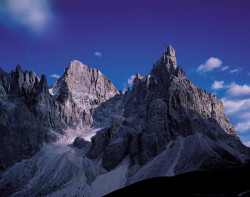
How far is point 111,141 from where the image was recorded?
403 ft

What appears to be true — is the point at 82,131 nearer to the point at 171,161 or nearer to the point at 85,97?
the point at 85,97

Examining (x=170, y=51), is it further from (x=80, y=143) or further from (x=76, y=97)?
(x=80, y=143)

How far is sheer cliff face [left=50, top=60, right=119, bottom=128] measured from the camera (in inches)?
6383

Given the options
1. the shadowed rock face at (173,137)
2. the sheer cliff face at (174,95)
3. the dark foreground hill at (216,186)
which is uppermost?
the sheer cliff face at (174,95)

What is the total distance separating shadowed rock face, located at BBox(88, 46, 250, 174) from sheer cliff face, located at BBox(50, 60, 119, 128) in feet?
136

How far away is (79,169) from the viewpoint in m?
108

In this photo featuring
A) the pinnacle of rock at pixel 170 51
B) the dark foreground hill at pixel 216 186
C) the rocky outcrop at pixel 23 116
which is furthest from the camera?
→ the pinnacle of rock at pixel 170 51

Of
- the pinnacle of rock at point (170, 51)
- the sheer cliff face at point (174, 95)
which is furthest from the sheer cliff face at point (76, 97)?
the pinnacle of rock at point (170, 51)

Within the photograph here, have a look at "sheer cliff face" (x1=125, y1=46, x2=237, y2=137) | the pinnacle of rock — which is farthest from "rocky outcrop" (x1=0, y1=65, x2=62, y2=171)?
the pinnacle of rock

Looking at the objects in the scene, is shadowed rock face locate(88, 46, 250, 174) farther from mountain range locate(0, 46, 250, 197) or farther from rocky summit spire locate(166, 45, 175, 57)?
rocky summit spire locate(166, 45, 175, 57)

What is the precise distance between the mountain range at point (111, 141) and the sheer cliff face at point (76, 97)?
160cm

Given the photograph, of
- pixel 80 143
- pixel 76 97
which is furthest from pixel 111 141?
pixel 76 97

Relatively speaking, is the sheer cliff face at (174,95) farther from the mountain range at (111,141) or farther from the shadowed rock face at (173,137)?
the mountain range at (111,141)

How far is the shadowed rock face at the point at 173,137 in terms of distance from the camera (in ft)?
298
